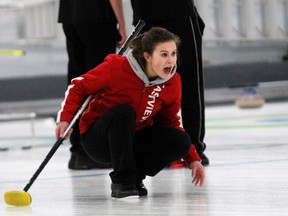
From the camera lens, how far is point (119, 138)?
3111mm

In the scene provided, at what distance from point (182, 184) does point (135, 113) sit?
21.6 inches

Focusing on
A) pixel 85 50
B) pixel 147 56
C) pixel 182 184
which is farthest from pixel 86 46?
pixel 147 56

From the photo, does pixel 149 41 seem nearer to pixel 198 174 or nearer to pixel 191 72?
pixel 198 174

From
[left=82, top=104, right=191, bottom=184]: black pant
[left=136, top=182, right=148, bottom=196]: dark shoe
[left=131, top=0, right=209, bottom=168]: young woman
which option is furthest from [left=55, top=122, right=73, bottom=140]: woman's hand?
[left=131, top=0, right=209, bottom=168]: young woman

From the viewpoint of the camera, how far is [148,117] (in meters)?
3.32

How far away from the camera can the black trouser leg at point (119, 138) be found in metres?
3.10

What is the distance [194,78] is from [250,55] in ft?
28.8

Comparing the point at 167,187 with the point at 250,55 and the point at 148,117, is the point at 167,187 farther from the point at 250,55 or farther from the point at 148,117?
the point at 250,55

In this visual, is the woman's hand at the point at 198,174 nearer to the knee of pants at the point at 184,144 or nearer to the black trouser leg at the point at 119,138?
the knee of pants at the point at 184,144

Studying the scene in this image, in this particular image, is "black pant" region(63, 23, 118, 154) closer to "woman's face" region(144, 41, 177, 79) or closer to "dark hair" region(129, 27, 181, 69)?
"dark hair" region(129, 27, 181, 69)

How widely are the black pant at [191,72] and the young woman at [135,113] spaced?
82 cm

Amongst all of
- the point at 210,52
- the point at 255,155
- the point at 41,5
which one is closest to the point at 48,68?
the point at 41,5

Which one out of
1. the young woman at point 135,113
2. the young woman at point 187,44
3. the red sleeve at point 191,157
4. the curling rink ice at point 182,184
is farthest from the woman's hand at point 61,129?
the young woman at point 187,44

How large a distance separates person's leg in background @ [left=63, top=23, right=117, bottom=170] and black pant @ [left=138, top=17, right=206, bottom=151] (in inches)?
11.0
